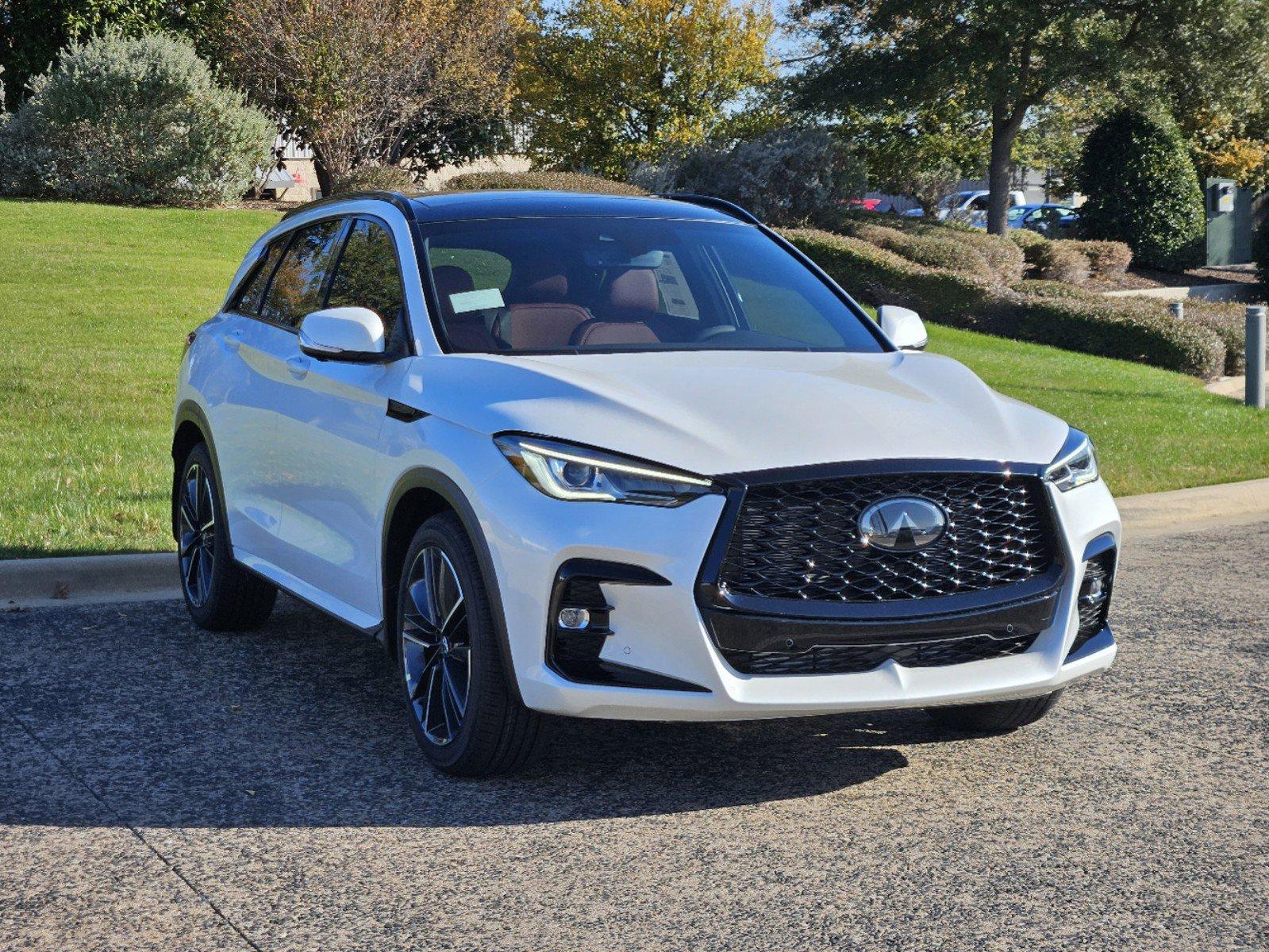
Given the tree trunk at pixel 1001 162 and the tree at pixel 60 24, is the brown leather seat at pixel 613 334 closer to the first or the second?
the tree trunk at pixel 1001 162

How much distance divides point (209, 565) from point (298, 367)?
1.40 m

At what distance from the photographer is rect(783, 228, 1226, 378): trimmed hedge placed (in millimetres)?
18453

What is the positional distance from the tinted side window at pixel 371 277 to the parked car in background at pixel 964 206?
1932 inches

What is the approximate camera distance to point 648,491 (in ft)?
14.3

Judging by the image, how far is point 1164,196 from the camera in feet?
110

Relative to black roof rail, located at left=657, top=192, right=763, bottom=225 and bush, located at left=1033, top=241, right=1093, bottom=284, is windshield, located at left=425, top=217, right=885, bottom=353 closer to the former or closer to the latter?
black roof rail, located at left=657, top=192, right=763, bottom=225

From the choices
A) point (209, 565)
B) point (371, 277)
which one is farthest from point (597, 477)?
point (209, 565)

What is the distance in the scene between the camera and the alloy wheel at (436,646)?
4844 mm

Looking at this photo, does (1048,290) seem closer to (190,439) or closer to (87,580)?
(190,439)

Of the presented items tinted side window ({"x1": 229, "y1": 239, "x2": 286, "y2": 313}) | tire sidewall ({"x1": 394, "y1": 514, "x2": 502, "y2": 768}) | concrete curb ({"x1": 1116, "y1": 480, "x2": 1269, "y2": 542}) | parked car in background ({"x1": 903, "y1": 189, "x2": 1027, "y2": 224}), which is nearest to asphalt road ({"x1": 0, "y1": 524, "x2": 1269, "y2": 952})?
tire sidewall ({"x1": 394, "y1": 514, "x2": 502, "y2": 768})

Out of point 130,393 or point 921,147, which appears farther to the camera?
point 921,147

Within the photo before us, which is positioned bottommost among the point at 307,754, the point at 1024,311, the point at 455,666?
the point at 1024,311

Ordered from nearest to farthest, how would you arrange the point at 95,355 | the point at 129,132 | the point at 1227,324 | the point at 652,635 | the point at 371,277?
the point at 652,635, the point at 371,277, the point at 95,355, the point at 1227,324, the point at 129,132

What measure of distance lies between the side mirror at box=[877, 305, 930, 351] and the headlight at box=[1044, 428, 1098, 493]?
91 centimetres
